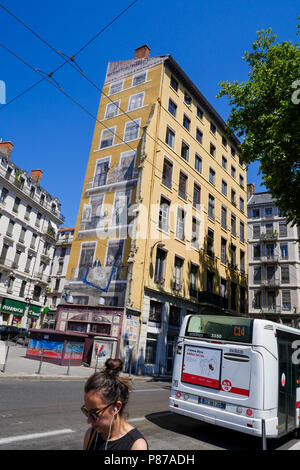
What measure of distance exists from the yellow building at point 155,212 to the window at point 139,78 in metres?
0.10

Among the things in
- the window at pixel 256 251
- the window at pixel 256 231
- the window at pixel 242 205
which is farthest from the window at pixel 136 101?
the window at pixel 256 251

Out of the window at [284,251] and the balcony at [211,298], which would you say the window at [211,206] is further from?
the window at [284,251]

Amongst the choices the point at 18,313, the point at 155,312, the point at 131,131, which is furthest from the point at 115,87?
the point at 18,313

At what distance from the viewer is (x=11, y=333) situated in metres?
30.3

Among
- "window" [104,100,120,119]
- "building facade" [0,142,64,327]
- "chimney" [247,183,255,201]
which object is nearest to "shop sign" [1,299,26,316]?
"building facade" [0,142,64,327]

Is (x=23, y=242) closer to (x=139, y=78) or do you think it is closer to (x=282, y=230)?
(x=139, y=78)

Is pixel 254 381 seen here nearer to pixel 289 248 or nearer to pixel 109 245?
pixel 109 245

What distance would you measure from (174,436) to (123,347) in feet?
47.0

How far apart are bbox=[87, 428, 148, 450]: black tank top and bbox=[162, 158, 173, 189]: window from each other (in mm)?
23122

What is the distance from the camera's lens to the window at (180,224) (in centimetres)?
2530

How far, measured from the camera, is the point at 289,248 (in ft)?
138

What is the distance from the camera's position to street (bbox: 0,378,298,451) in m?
5.00

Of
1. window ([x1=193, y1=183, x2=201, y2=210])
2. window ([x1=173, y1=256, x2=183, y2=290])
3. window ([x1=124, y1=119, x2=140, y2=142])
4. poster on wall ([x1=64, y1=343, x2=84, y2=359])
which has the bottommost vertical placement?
poster on wall ([x1=64, y1=343, x2=84, y2=359])

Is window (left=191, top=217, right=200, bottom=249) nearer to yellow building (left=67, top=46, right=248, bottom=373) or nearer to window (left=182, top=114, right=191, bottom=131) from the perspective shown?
yellow building (left=67, top=46, right=248, bottom=373)
